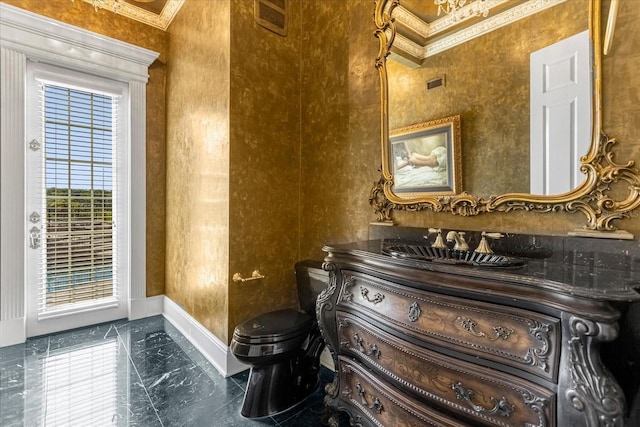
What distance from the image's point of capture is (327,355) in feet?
7.30

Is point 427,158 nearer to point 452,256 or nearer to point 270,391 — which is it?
point 452,256

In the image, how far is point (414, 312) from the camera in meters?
1.13

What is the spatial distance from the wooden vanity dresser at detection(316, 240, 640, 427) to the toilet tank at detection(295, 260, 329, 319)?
1.67 feet

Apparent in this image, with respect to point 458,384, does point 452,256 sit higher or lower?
higher

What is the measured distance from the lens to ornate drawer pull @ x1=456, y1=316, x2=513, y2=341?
0.91m

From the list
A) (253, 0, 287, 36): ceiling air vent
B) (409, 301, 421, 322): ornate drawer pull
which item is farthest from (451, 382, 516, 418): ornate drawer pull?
(253, 0, 287, 36): ceiling air vent

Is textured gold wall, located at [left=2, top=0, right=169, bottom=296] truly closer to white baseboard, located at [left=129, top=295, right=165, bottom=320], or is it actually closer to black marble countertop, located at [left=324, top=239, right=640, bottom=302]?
white baseboard, located at [left=129, top=295, right=165, bottom=320]

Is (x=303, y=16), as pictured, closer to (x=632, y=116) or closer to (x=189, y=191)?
(x=189, y=191)

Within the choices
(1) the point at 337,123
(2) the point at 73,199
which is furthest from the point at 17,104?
(1) the point at 337,123

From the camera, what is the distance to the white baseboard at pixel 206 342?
2080 millimetres

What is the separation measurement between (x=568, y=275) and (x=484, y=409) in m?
0.51

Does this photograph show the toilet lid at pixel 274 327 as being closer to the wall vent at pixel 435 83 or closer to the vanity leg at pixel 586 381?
the vanity leg at pixel 586 381

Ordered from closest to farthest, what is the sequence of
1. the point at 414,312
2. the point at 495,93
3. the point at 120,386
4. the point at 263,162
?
the point at 414,312 < the point at 495,93 < the point at 120,386 < the point at 263,162

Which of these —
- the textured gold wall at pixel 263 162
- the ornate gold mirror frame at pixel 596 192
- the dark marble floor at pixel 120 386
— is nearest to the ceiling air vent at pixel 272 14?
the textured gold wall at pixel 263 162
